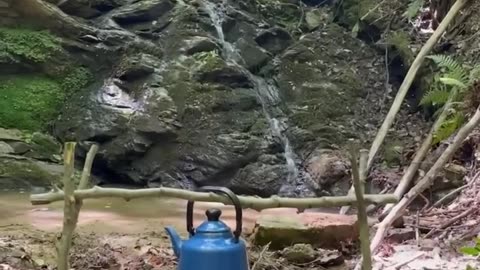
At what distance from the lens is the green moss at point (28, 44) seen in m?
8.46

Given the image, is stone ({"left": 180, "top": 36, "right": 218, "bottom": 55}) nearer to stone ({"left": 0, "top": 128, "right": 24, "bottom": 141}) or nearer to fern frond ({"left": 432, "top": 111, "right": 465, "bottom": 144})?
stone ({"left": 0, "top": 128, "right": 24, "bottom": 141})

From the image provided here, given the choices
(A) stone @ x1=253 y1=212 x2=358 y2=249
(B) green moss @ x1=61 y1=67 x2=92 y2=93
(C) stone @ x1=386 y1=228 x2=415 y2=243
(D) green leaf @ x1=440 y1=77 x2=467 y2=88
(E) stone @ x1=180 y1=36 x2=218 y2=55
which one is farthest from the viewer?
(E) stone @ x1=180 y1=36 x2=218 y2=55

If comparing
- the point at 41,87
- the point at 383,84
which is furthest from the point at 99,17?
the point at 383,84

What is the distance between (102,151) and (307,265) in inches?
189

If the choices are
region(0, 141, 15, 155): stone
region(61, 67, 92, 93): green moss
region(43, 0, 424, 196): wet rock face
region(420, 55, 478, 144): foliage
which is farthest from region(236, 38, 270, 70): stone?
region(420, 55, 478, 144): foliage

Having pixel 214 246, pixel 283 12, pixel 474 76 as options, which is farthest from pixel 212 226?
pixel 283 12

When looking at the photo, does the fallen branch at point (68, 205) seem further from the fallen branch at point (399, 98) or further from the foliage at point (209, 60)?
the foliage at point (209, 60)

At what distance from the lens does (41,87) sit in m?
8.49

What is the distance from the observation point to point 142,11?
9281mm

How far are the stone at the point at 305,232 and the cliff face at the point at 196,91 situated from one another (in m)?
3.04

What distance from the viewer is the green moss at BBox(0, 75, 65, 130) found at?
8125mm

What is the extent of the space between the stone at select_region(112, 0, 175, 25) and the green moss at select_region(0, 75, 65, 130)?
57.4 inches

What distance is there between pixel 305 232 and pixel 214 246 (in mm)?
2390

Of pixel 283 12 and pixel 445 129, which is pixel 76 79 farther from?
pixel 445 129
